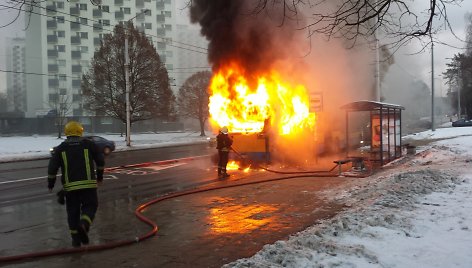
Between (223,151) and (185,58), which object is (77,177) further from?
(185,58)

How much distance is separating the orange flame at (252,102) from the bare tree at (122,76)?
51.3ft

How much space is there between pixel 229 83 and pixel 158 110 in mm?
17046

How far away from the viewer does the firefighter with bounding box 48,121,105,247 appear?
17.6ft

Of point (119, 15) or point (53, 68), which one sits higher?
point (119, 15)

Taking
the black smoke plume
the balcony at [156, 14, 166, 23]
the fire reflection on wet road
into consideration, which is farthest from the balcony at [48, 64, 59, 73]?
the fire reflection on wet road

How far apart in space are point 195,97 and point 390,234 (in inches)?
1491

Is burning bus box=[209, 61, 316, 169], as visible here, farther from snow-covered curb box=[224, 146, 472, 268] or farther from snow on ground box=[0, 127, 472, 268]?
snow-covered curb box=[224, 146, 472, 268]

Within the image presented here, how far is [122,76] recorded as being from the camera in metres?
30.7

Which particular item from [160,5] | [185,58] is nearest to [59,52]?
[160,5]

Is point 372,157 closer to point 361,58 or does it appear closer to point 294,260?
point 361,58

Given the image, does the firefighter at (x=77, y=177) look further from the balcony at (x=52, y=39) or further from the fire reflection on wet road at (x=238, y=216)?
the balcony at (x=52, y=39)

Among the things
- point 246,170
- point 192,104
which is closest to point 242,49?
point 246,170

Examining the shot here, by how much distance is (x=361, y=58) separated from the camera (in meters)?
21.8

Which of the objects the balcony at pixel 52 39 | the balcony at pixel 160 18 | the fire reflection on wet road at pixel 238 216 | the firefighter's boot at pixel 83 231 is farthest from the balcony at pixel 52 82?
the firefighter's boot at pixel 83 231
